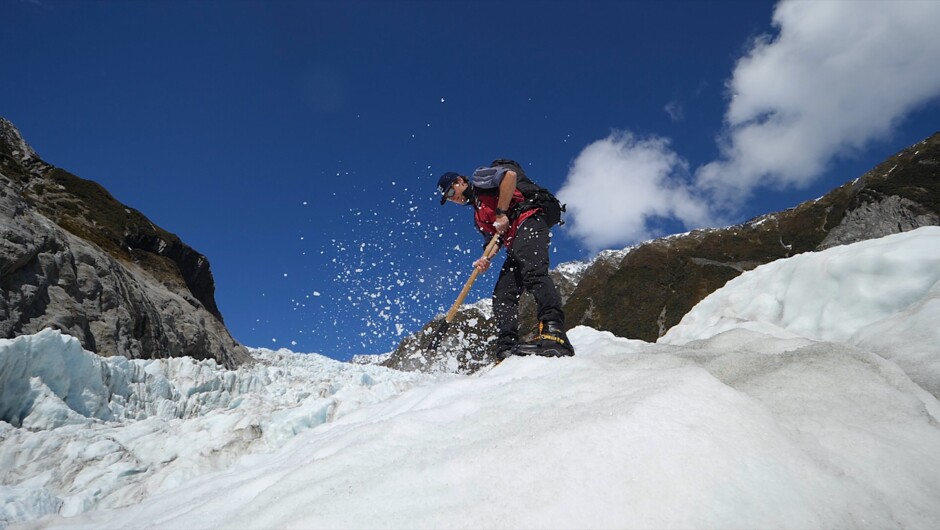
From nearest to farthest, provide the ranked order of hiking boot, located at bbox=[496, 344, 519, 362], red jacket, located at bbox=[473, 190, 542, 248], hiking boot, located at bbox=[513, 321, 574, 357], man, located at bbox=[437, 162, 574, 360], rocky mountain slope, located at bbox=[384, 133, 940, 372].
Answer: hiking boot, located at bbox=[513, 321, 574, 357] → man, located at bbox=[437, 162, 574, 360] → hiking boot, located at bbox=[496, 344, 519, 362] → red jacket, located at bbox=[473, 190, 542, 248] → rocky mountain slope, located at bbox=[384, 133, 940, 372]

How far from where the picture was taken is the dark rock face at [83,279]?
34.3 feet

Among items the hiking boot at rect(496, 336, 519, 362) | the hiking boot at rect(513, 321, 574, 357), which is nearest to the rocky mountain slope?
the hiking boot at rect(496, 336, 519, 362)

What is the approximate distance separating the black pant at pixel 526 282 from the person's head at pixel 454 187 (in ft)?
3.61

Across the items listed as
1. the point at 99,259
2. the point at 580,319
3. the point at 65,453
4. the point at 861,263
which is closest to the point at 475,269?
the point at 65,453

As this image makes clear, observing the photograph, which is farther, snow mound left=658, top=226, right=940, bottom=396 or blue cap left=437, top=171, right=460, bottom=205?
blue cap left=437, top=171, right=460, bottom=205

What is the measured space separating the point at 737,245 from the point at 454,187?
119 m

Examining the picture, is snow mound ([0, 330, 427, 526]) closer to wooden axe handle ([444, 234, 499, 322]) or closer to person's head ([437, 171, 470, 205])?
wooden axe handle ([444, 234, 499, 322])

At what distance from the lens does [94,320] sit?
1284cm

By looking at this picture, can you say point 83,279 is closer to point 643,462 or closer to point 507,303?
point 507,303

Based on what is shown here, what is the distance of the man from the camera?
196 inches

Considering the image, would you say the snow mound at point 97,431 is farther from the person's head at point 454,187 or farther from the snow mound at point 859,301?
the snow mound at point 859,301

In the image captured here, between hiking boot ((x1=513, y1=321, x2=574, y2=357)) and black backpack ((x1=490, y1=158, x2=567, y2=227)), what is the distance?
160 centimetres

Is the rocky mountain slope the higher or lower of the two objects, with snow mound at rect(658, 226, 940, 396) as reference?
higher

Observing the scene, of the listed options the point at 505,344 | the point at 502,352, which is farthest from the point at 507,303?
the point at 502,352
